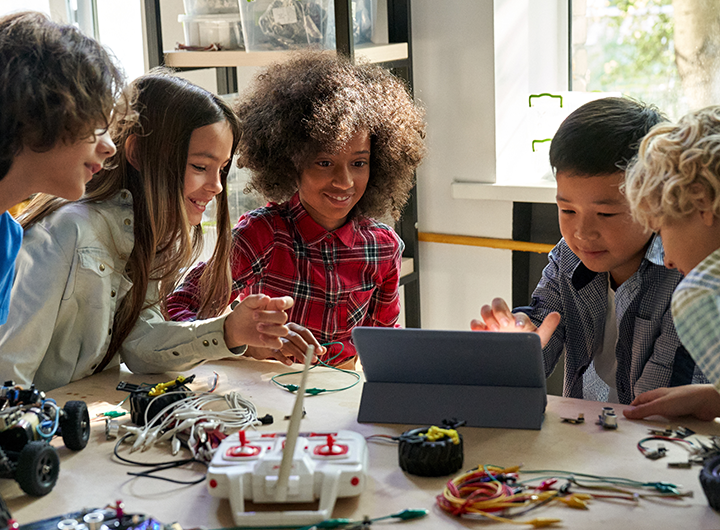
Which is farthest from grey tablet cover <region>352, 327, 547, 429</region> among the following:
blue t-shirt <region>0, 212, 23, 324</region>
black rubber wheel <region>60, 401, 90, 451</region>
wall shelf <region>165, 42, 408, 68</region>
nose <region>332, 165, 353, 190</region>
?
wall shelf <region>165, 42, 408, 68</region>

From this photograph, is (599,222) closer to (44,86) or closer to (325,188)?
(325,188)

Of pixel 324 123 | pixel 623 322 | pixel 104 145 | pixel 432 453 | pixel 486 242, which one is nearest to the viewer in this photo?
pixel 432 453

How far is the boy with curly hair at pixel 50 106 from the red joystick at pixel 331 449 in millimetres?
518

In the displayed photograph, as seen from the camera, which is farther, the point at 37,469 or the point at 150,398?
the point at 150,398

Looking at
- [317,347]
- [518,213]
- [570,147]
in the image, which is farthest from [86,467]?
[518,213]

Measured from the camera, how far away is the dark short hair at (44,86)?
35.7 inches

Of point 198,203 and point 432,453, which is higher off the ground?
point 198,203

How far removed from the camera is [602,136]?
3.86ft

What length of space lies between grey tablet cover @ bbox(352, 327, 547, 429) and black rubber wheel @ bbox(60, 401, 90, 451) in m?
0.34

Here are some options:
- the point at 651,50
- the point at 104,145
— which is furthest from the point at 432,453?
the point at 651,50

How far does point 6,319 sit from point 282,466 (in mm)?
602

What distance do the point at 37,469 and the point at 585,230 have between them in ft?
2.84

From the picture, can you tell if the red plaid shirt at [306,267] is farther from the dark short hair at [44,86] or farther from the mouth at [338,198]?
the dark short hair at [44,86]

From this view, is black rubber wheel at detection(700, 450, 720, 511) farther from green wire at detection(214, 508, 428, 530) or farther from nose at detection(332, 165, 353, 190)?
nose at detection(332, 165, 353, 190)
